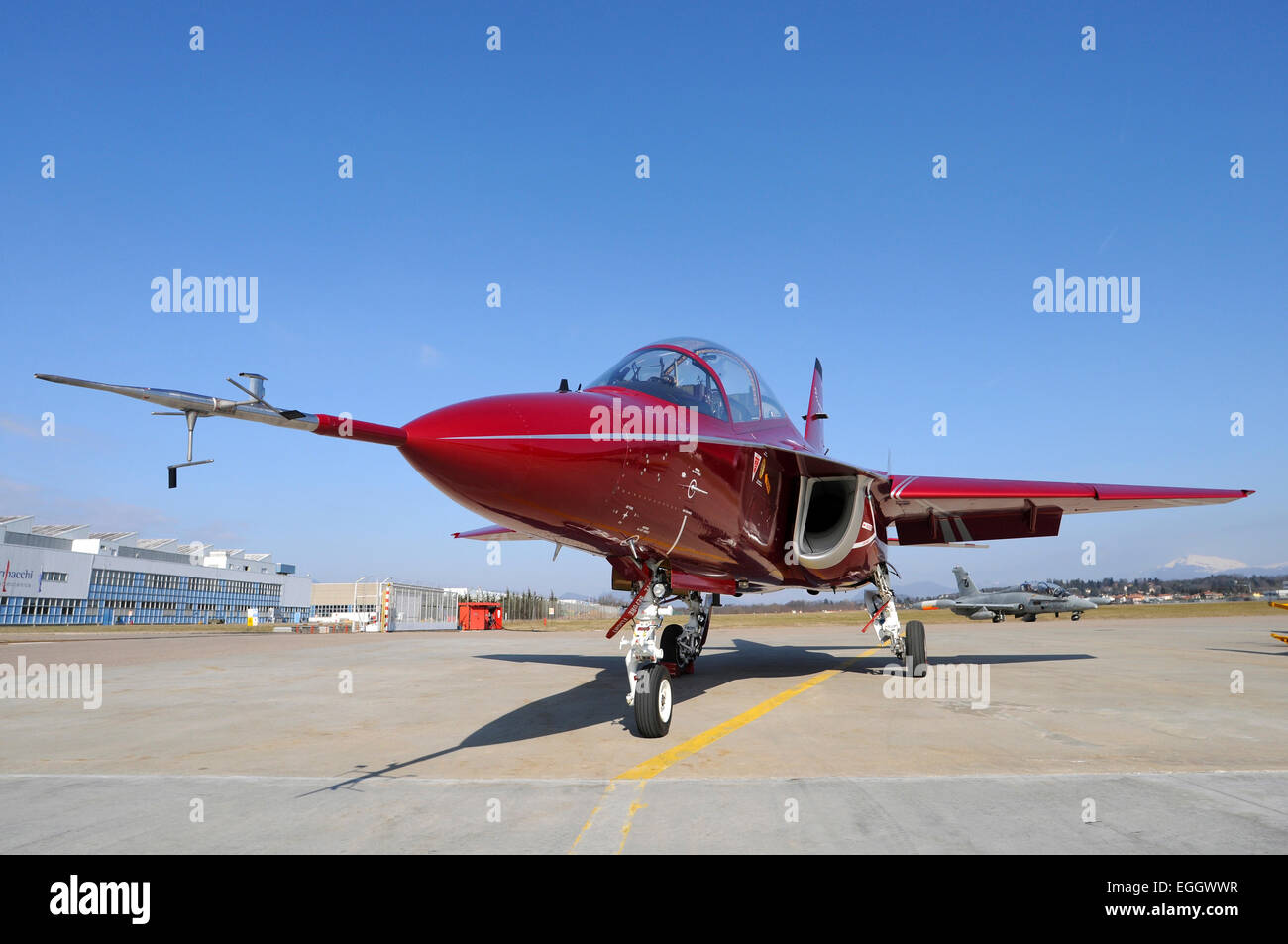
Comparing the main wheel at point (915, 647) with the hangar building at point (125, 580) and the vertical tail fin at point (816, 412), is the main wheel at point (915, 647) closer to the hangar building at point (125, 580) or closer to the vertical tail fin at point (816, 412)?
the vertical tail fin at point (816, 412)

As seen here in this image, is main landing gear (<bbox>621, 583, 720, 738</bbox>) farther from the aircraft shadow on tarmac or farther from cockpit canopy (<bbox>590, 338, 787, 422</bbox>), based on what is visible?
cockpit canopy (<bbox>590, 338, 787, 422</bbox>)

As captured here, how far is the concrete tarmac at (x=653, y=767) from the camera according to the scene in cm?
350

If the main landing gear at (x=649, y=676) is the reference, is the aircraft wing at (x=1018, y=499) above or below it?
above

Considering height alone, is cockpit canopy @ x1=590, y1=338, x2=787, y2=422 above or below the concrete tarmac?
above

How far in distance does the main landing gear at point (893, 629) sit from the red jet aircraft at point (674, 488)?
33 mm

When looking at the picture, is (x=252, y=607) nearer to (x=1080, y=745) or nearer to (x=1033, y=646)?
(x=1033, y=646)

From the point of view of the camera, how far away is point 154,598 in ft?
215

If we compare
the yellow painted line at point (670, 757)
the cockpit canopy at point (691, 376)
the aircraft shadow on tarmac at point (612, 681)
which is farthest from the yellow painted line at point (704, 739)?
the cockpit canopy at point (691, 376)

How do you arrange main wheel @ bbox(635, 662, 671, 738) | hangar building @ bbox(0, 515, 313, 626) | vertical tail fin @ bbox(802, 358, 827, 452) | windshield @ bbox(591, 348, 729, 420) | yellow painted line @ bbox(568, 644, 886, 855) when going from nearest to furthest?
1. yellow painted line @ bbox(568, 644, 886, 855)
2. windshield @ bbox(591, 348, 729, 420)
3. main wheel @ bbox(635, 662, 671, 738)
4. vertical tail fin @ bbox(802, 358, 827, 452)
5. hangar building @ bbox(0, 515, 313, 626)

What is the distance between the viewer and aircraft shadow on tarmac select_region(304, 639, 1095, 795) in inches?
259

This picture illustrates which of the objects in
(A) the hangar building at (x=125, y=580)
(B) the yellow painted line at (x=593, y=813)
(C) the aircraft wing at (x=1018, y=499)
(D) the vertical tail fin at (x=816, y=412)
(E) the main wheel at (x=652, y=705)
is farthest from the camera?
(A) the hangar building at (x=125, y=580)

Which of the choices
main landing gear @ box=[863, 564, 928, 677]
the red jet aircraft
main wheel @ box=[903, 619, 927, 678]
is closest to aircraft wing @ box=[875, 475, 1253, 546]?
the red jet aircraft

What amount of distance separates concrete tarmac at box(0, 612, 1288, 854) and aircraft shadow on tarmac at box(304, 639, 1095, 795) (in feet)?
0.25
